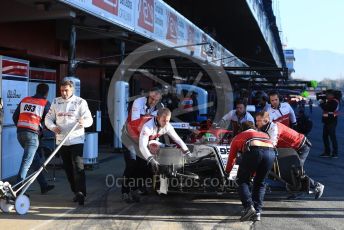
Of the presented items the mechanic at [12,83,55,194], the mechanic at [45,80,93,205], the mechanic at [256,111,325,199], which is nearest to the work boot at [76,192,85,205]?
the mechanic at [45,80,93,205]

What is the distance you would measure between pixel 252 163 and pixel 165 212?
148 cm

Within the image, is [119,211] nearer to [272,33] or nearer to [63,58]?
[63,58]

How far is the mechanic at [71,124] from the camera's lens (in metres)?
7.44

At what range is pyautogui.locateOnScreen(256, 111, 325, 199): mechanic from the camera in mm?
7156

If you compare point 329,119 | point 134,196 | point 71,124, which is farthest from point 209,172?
point 329,119

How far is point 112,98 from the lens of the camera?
587 inches

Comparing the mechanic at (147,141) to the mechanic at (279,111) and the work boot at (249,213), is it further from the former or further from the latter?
the mechanic at (279,111)

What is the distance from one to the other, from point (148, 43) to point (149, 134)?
384 inches

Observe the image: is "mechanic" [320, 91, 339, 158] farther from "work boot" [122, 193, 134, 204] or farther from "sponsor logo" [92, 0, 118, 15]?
"work boot" [122, 193, 134, 204]

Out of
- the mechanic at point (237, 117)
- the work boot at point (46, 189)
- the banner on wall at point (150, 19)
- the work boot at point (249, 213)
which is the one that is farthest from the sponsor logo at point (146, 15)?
the work boot at point (249, 213)

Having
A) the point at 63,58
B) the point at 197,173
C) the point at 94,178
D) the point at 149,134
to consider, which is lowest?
the point at 94,178

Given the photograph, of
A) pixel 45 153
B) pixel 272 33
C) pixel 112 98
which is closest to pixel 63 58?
pixel 112 98

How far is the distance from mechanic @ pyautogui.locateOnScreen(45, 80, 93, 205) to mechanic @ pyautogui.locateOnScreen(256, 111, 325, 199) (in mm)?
2415

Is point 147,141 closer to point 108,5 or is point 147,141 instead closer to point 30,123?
point 30,123
